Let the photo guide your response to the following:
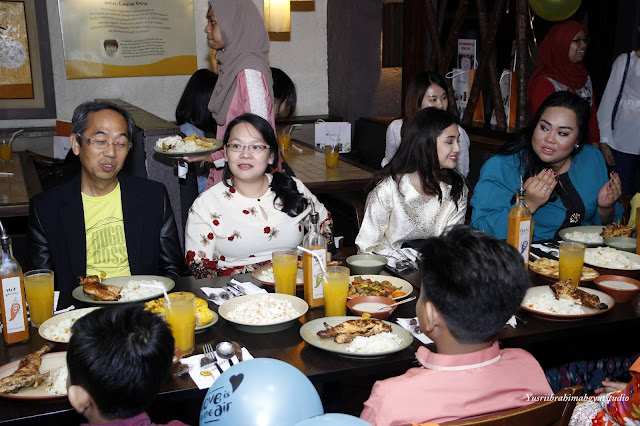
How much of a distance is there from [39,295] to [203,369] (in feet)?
1.96

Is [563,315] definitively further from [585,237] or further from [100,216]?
[100,216]

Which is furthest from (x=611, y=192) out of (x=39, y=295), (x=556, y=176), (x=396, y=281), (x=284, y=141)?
(x=284, y=141)

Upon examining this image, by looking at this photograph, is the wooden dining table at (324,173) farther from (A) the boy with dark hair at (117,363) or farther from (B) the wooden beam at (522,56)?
(A) the boy with dark hair at (117,363)

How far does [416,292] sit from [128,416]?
1.11 meters

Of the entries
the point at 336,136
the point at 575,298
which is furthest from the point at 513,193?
the point at 336,136

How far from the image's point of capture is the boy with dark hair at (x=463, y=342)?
1261 mm

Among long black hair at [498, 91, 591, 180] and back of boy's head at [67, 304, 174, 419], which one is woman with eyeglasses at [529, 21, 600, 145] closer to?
long black hair at [498, 91, 591, 180]

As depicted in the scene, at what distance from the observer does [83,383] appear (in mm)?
1174

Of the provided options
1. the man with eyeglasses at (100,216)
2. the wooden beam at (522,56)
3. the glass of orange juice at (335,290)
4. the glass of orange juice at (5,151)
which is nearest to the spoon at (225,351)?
the glass of orange juice at (335,290)

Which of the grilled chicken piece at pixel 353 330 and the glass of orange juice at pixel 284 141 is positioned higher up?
the glass of orange juice at pixel 284 141

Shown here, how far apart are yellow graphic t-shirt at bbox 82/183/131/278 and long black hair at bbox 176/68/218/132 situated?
155 centimetres

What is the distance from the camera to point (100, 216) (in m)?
2.46

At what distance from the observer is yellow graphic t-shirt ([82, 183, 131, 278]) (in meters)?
2.43

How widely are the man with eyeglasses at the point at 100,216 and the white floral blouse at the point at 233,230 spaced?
14 cm
